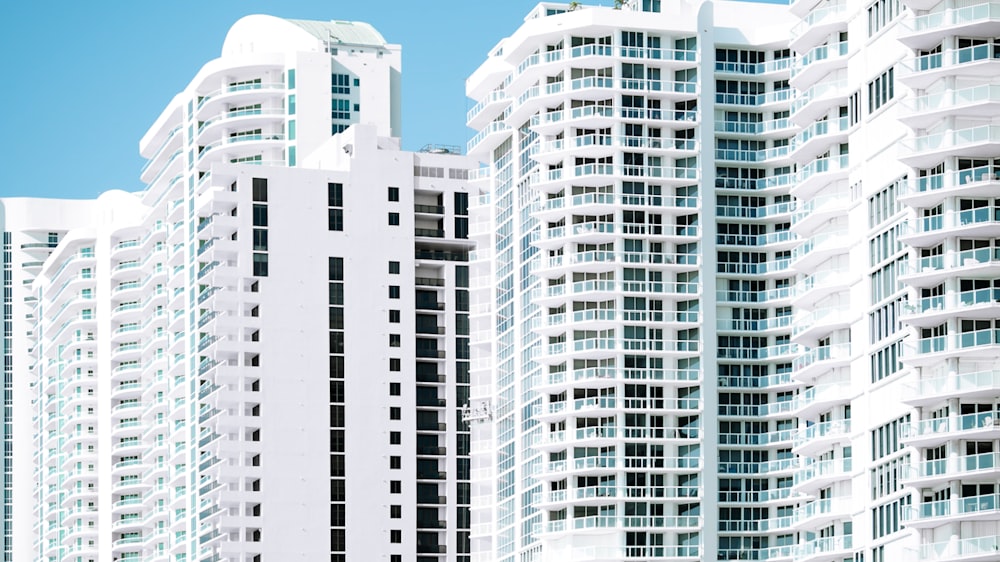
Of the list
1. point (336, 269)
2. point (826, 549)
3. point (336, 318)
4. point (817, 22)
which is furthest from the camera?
point (336, 269)

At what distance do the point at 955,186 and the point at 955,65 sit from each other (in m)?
6.51

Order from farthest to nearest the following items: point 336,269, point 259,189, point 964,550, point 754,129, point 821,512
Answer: point 259,189 < point 336,269 < point 754,129 < point 821,512 < point 964,550

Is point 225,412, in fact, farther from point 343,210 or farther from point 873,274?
point 873,274

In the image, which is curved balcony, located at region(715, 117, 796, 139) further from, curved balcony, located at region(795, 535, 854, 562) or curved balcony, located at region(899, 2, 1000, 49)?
curved balcony, located at region(899, 2, 1000, 49)

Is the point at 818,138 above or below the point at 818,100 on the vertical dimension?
below

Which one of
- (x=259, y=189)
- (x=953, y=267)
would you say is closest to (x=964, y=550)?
(x=953, y=267)

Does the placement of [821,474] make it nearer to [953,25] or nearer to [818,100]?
[818,100]

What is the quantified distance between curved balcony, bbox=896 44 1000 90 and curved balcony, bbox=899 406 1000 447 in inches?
705

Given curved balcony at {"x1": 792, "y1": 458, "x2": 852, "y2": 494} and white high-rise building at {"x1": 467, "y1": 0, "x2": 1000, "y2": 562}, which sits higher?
white high-rise building at {"x1": 467, "y1": 0, "x2": 1000, "y2": 562}

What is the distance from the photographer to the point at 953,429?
11819 cm

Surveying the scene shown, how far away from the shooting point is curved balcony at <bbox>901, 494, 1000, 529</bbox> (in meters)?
117

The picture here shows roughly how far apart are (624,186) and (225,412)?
46704 mm

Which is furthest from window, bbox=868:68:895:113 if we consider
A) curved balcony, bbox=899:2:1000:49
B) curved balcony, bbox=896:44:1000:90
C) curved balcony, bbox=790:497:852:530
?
curved balcony, bbox=790:497:852:530

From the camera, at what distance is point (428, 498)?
194 metres
